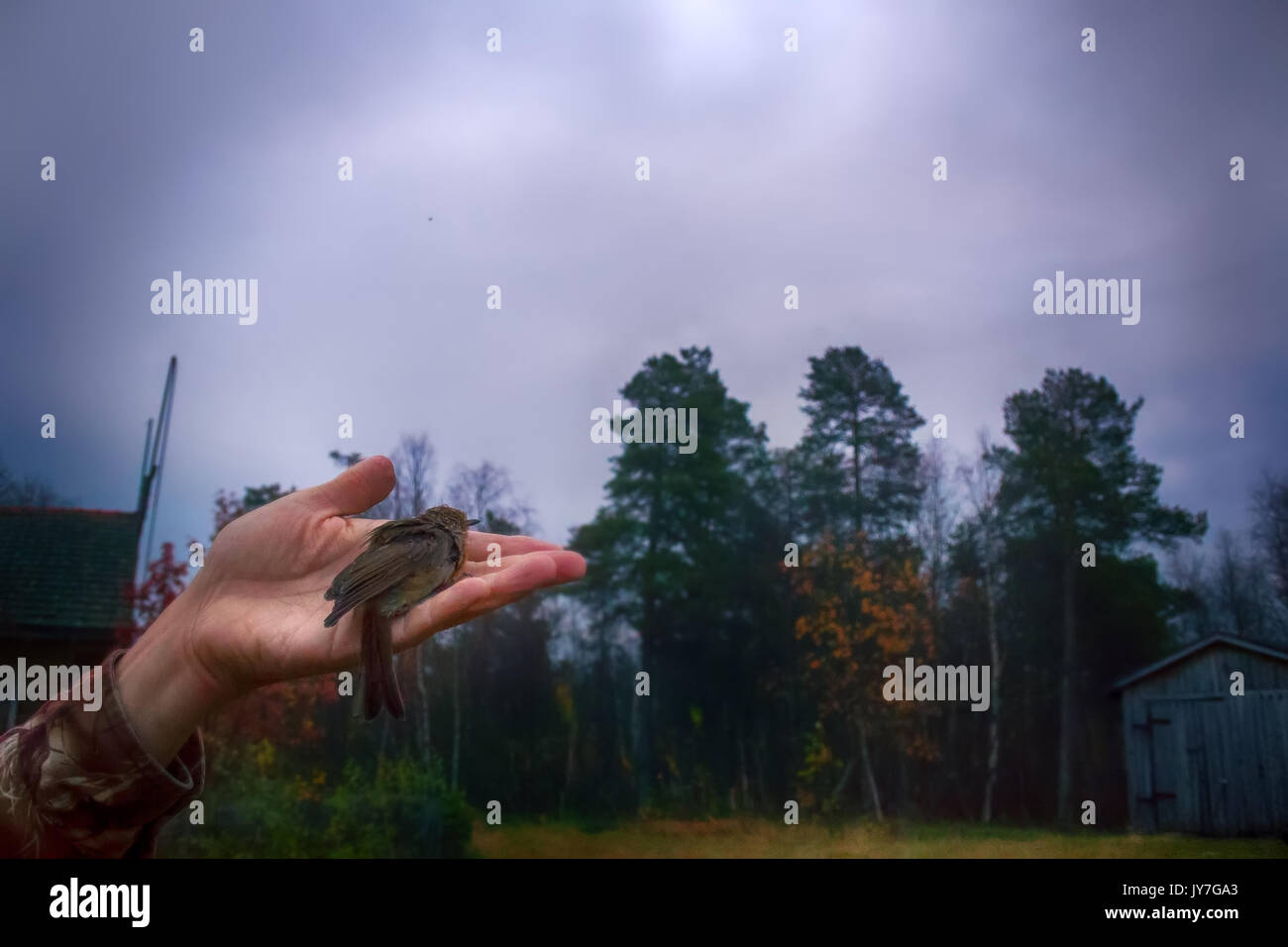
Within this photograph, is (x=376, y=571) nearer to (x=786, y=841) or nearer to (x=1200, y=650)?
(x=786, y=841)

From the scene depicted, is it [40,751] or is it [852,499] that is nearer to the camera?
[40,751]

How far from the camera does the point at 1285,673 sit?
473 inches

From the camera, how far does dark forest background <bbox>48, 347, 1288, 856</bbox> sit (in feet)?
42.9

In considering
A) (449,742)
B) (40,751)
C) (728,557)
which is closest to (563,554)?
(40,751)

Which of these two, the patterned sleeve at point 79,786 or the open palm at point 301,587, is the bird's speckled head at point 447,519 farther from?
the patterned sleeve at point 79,786

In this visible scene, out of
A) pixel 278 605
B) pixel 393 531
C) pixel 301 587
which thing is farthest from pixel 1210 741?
pixel 278 605

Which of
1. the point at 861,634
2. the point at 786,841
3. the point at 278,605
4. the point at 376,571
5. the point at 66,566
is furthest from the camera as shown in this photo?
the point at 861,634

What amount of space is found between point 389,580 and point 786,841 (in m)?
11.5

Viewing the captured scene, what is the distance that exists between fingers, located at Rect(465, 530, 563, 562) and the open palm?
0.20ft

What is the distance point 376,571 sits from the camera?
3.34m

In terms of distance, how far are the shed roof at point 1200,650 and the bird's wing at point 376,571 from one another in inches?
490

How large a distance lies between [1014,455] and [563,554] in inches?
Result: 492

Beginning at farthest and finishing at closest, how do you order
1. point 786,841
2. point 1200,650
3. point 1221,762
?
1. point 786,841
2. point 1200,650
3. point 1221,762

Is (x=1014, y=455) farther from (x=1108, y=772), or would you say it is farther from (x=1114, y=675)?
(x=1108, y=772)
